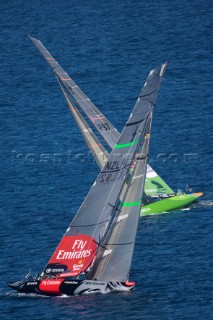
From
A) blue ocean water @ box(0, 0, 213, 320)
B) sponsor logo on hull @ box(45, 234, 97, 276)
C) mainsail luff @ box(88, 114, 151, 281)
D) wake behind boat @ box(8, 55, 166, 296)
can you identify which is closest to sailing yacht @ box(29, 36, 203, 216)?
blue ocean water @ box(0, 0, 213, 320)

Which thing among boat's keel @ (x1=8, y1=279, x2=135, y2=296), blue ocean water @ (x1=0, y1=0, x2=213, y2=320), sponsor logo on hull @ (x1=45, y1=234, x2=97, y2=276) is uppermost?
sponsor logo on hull @ (x1=45, y1=234, x2=97, y2=276)

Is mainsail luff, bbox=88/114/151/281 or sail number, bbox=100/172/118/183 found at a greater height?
sail number, bbox=100/172/118/183

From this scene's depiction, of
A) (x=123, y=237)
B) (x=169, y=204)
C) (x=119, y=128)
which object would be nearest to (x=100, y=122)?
(x=169, y=204)

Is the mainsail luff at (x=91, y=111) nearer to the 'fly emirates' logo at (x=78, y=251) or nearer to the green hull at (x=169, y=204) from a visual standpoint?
the green hull at (x=169, y=204)

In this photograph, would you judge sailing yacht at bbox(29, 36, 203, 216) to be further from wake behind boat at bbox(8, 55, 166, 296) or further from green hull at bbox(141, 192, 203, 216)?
wake behind boat at bbox(8, 55, 166, 296)

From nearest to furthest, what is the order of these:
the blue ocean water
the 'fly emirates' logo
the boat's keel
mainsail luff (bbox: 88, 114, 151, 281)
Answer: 1. the boat's keel
2. the 'fly emirates' logo
3. the blue ocean water
4. mainsail luff (bbox: 88, 114, 151, 281)

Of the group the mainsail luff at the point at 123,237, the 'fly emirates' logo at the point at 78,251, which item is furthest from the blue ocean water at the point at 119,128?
the 'fly emirates' logo at the point at 78,251

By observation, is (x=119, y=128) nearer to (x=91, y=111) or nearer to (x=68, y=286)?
(x=91, y=111)
